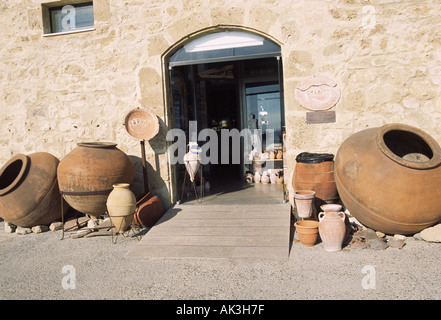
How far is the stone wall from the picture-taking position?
188 inches

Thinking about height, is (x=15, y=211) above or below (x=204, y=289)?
above

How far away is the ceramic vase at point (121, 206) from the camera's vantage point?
4469 mm

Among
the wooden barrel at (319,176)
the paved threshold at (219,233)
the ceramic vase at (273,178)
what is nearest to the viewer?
the paved threshold at (219,233)

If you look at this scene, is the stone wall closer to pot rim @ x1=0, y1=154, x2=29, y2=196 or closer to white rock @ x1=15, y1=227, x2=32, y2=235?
pot rim @ x1=0, y1=154, x2=29, y2=196

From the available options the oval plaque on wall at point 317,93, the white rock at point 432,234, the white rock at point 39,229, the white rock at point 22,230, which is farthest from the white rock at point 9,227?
the white rock at point 432,234

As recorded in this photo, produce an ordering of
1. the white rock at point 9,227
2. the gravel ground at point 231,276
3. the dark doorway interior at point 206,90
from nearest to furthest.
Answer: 1. the gravel ground at point 231,276
2. the white rock at point 9,227
3. the dark doorway interior at point 206,90

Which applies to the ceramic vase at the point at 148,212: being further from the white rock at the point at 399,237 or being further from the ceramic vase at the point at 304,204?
the white rock at the point at 399,237

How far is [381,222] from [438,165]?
913mm

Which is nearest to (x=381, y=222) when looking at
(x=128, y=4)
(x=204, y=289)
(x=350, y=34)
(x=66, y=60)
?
(x=204, y=289)

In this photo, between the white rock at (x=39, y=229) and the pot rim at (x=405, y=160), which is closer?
the pot rim at (x=405, y=160)

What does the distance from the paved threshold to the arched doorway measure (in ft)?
2.15

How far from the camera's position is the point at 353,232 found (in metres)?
4.34

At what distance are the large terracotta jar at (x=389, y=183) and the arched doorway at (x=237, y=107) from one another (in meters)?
1.50

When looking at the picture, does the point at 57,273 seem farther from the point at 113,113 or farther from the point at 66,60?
the point at 66,60
